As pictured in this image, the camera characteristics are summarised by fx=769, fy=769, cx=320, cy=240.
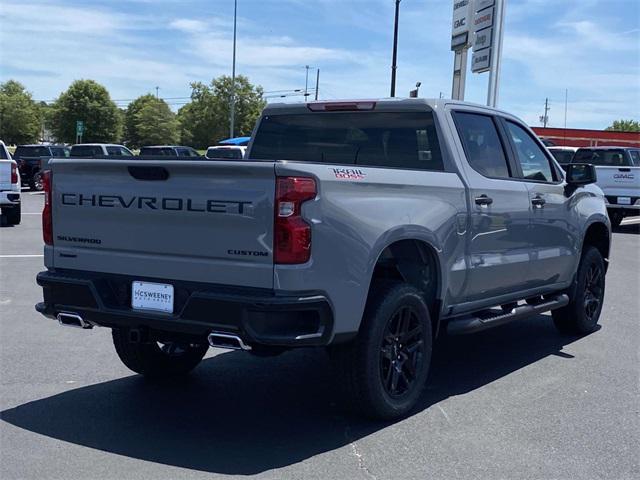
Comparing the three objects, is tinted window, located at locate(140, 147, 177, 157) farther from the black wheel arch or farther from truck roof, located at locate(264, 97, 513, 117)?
the black wheel arch

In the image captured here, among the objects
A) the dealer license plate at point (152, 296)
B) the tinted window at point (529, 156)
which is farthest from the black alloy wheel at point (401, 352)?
the tinted window at point (529, 156)

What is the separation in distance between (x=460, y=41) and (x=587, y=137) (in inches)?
1499

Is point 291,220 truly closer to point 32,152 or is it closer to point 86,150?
point 86,150

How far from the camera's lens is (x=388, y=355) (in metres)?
4.84

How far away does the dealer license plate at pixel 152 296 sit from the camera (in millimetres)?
4422

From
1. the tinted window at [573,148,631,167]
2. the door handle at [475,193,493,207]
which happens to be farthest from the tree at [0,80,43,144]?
the door handle at [475,193,493,207]

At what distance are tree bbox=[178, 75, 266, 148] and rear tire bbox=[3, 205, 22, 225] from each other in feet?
207

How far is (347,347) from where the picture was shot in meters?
4.57

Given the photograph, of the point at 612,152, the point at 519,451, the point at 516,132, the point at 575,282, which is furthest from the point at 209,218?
the point at 612,152

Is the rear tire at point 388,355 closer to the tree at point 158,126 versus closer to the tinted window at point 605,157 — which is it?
the tinted window at point 605,157

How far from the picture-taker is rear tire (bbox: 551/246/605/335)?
7441mm

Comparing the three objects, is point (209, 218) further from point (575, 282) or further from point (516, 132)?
point (575, 282)

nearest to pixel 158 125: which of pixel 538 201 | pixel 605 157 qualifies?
pixel 605 157

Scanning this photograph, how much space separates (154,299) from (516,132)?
144 inches
